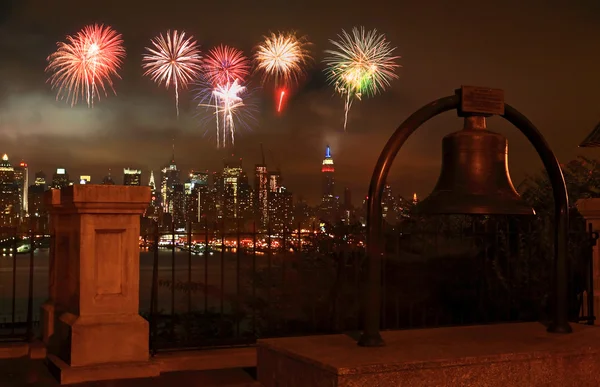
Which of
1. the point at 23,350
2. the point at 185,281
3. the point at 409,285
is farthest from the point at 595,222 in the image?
the point at 185,281

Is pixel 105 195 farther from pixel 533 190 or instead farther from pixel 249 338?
pixel 533 190

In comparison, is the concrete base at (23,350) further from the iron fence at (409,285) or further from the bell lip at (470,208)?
the bell lip at (470,208)

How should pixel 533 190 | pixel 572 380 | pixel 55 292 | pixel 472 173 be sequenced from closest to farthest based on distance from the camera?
pixel 572 380
pixel 472 173
pixel 55 292
pixel 533 190

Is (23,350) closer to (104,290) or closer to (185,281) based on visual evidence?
(104,290)

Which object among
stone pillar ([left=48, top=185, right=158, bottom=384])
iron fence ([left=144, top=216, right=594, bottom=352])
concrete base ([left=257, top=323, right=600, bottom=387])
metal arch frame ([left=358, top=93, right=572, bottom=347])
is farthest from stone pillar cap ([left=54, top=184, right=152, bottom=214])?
iron fence ([left=144, top=216, right=594, bottom=352])

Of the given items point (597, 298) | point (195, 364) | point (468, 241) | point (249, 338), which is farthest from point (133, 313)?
point (468, 241)

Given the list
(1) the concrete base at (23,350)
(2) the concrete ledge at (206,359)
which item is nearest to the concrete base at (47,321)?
(1) the concrete base at (23,350)

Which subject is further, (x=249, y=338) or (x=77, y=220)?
(x=249, y=338)
